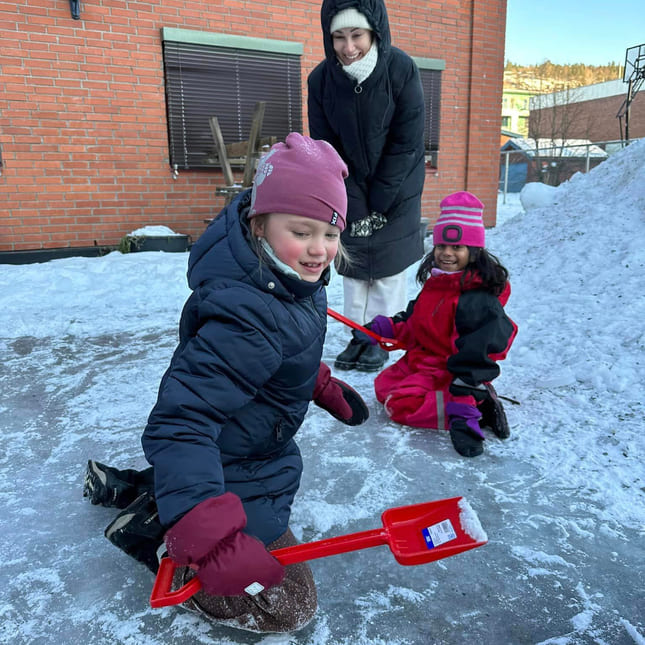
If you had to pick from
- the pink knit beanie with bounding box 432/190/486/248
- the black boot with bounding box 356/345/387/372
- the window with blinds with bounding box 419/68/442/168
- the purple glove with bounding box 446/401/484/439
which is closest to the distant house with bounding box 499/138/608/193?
the window with blinds with bounding box 419/68/442/168

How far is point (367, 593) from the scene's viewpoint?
4.53 feet

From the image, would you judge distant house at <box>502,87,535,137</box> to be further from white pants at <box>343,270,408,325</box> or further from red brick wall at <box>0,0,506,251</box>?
white pants at <box>343,270,408,325</box>

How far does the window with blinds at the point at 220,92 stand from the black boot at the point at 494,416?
506cm

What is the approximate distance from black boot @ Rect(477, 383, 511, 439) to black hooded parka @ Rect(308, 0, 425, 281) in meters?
1.06

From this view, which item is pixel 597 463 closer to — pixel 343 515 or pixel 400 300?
pixel 343 515

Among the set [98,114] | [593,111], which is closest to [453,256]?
[98,114]

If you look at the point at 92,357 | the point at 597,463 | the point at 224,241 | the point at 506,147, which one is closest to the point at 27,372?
the point at 92,357

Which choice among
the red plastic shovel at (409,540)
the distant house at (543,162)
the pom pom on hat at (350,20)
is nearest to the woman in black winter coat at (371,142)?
the pom pom on hat at (350,20)

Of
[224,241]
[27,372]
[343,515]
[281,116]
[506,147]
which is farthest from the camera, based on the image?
[506,147]

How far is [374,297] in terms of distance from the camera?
3164 mm

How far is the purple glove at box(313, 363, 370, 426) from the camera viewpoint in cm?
167

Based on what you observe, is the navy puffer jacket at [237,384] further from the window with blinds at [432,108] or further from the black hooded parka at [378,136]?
the window with blinds at [432,108]

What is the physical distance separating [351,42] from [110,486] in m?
2.12

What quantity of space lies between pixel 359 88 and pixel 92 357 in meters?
2.17
